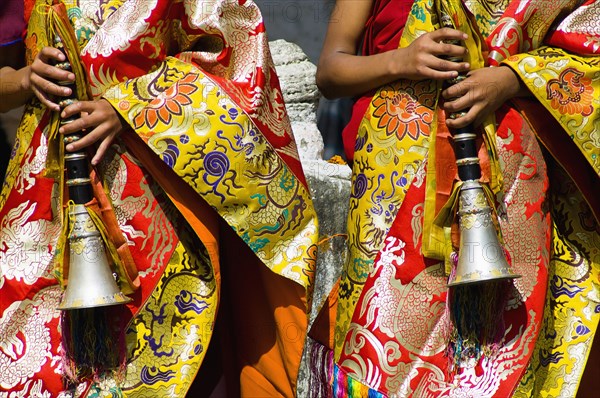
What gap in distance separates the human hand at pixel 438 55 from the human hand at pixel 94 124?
747mm

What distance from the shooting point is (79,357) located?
2.85 meters

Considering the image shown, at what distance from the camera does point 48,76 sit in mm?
2828

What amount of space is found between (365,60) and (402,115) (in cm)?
20

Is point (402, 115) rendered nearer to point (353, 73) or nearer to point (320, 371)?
point (353, 73)

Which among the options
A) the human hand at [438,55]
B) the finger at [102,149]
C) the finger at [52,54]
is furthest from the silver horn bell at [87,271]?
the human hand at [438,55]

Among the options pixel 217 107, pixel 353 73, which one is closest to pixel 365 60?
pixel 353 73

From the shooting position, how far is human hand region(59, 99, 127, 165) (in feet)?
9.25

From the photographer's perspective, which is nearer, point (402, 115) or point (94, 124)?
point (94, 124)

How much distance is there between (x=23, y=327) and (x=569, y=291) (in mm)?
1375

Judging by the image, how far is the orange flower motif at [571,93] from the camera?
2904mm

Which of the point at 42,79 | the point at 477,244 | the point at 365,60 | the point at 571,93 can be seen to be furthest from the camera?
the point at 365,60

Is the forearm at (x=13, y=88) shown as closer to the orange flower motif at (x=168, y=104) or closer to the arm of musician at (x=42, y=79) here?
the arm of musician at (x=42, y=79)

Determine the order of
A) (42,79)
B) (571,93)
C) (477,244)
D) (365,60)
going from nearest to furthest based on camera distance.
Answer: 1. (477,244)
2. (42,79)
3. (571,93)
4. (365,60)

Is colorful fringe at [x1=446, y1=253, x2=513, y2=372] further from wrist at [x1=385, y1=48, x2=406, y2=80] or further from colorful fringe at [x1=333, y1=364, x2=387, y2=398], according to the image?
wrist at [x1=385, y1=48, x2=406, y2=80]
